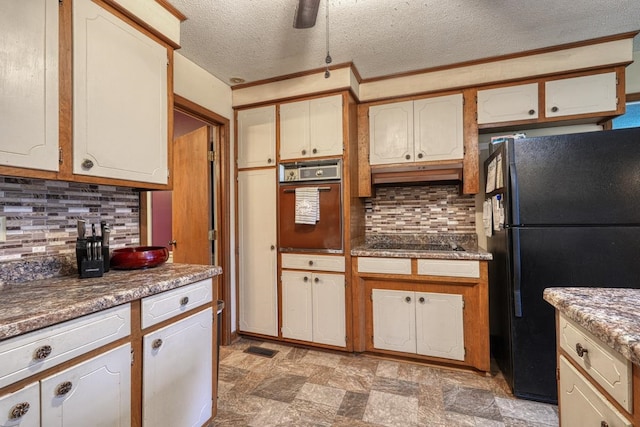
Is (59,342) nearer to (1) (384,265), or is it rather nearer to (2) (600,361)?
(2) (600,361)

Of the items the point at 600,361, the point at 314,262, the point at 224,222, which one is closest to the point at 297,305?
the point at 314,262

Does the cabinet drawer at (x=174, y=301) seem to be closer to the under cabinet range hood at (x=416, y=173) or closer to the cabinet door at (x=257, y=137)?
the cabinet door at (x=257, y=137)

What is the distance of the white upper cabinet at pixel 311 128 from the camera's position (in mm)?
2453

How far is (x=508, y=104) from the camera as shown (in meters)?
2.31

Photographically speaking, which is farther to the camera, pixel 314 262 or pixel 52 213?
pixel 314 262

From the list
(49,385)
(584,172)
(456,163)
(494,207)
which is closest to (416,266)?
(494,207)

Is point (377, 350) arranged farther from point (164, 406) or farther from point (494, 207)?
point (164, 406)

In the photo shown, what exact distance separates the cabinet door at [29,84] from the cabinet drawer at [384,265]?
6.51ft

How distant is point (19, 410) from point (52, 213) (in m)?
0.95

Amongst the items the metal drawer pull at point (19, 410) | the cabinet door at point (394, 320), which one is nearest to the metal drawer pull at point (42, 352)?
the metal drawer pull at point (19, 410)

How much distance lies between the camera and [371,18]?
180cm

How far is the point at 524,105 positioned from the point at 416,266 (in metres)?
1.53

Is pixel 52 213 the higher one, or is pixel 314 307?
pixel 52 213

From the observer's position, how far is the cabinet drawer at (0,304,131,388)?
0.79 metres
